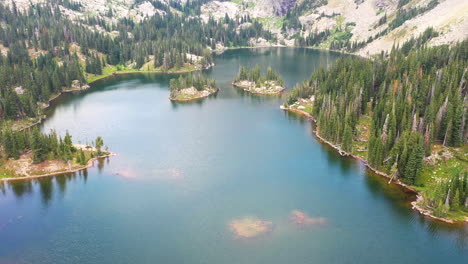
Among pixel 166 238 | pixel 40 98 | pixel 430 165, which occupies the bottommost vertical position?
pixel 166 238

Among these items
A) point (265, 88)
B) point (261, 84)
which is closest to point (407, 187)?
point (265, 88)

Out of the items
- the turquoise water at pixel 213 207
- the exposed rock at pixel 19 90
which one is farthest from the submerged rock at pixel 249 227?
the exposed rock at pixel 19 90

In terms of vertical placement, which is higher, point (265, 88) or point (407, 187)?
point (265, 88)

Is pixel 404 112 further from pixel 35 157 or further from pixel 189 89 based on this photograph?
pixel 189 89

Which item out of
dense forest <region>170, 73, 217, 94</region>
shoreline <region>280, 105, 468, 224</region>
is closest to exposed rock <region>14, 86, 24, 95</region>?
dense forest <region>170, 73, 217, 94</region>

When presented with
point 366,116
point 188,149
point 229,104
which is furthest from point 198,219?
point 229,104

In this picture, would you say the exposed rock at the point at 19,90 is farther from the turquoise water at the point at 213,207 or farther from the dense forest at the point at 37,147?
the dense forest at the point at 37,147

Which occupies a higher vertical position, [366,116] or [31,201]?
[366,116]

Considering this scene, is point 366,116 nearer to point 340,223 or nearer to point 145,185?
point 340,223
